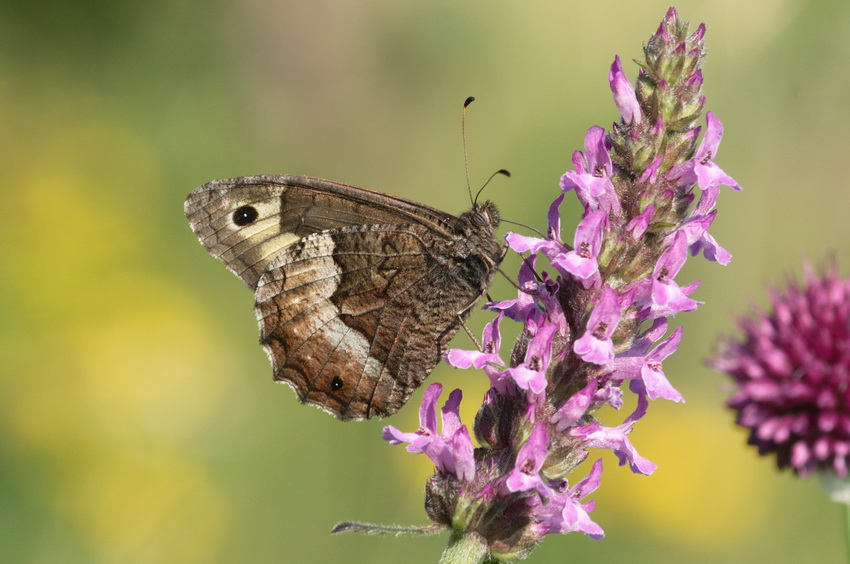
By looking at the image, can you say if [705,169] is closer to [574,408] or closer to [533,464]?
[574,408]

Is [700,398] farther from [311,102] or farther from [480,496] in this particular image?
[311,102]

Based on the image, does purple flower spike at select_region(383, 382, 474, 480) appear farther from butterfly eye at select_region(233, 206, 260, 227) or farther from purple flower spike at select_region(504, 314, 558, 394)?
butterfly eye at select_region(233, 206, 260, 227)

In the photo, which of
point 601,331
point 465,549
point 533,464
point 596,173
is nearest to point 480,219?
point 596,173

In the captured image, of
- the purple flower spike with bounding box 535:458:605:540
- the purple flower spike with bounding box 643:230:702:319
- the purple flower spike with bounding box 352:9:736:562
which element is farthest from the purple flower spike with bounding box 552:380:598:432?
the purple flower spike with bounding box 643:230:702:319

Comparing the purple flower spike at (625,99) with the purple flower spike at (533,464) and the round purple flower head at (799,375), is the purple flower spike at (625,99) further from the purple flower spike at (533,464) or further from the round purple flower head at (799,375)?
the purple flower spike at (533,464)

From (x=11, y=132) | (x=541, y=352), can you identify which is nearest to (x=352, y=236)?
(x=541, y=352)
